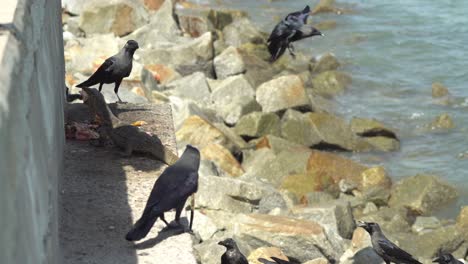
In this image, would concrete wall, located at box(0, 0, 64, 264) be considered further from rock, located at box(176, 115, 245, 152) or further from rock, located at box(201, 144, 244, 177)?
rock, located at box(176, 115, 245, 152)

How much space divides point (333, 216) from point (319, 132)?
18.3ft

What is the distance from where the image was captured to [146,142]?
A: 7.43 m

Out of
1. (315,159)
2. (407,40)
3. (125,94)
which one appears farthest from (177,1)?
(125,94)

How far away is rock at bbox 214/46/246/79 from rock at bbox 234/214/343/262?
11194 mm

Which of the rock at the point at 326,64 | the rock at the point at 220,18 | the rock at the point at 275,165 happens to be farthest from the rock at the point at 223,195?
the rock at the point at 220,18

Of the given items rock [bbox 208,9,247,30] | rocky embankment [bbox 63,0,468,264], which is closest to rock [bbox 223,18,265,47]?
rocky embankment [bbox 63,0,468,264]

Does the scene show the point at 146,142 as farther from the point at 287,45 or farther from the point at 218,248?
the point at 287,45

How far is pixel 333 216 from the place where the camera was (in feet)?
42.7

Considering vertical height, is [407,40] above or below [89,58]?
below

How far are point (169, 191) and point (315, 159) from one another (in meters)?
10.6

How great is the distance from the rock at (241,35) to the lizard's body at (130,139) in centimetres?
1729

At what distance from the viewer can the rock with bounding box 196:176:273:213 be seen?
39.3 ft

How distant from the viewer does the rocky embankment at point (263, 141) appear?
11.1 m

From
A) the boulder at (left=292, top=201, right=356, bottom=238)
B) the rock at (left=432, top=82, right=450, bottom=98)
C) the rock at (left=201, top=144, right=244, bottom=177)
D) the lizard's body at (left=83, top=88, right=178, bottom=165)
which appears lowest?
the rock at (left=432, top=82, right=450, bottom=98)
